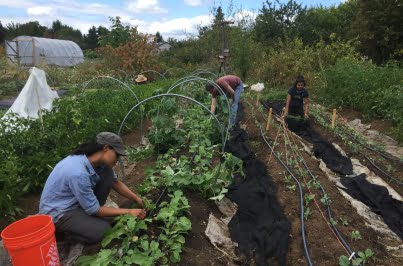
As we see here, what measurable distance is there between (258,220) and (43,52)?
2035cm

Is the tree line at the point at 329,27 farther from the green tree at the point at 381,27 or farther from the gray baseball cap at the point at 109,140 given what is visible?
the gray baseball cap at the point at 109,140

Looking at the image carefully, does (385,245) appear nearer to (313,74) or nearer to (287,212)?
(287,212)

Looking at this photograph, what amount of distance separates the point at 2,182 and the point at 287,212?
2829 millimetres

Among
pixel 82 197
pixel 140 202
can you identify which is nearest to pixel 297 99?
pixel 140 202

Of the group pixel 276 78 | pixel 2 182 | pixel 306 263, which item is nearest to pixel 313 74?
pixel 276 78

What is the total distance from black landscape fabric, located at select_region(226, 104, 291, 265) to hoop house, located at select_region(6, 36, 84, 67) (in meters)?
17.9

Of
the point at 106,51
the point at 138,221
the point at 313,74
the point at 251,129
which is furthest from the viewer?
the point at 106,51

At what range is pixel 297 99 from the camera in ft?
22.2

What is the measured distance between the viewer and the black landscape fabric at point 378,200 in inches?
144

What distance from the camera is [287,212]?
361cm

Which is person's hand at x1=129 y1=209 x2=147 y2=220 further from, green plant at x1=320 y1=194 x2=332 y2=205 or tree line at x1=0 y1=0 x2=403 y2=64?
tree line at x1=0 y1=0 x2=403 y2=64

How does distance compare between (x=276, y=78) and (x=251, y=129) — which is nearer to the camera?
(x=251, y=129)

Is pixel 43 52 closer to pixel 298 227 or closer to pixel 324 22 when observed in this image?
pixel 324 22

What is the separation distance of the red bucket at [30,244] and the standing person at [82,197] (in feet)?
1.03
